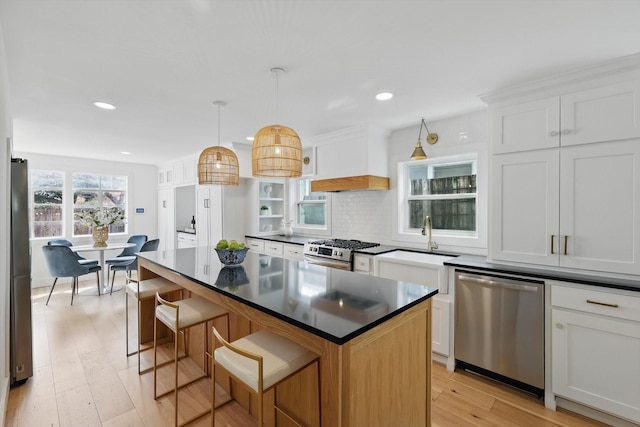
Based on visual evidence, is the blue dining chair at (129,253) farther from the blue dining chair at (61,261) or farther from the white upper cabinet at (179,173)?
the white upper cabinet at (179,173)

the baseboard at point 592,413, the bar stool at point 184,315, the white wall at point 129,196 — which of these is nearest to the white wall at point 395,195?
the baseboard at point 592,413

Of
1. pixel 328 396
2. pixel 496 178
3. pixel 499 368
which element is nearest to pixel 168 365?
pixel 328 396

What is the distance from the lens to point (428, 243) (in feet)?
11.1

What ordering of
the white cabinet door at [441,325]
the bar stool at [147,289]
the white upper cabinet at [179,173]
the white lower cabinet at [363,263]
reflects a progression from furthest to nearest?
the white upper cabinet at [179,173] → the white lower cabinet at [363,263] → the white cabinet door at [441,325] → the bar stool at [147,289]

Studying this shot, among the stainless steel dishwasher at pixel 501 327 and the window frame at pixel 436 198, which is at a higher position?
the window frame at pixel 436 198

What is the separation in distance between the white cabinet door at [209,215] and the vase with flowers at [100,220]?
4.82 feet

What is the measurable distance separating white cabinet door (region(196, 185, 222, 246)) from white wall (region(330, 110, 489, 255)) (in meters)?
1.86

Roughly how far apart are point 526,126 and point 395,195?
1603 mm

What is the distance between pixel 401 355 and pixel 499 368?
1.38 meters

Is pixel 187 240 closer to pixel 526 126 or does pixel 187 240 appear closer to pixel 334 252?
pixel 334 252

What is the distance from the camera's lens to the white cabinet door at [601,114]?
1.96m

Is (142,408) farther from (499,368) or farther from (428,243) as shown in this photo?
(428,243)

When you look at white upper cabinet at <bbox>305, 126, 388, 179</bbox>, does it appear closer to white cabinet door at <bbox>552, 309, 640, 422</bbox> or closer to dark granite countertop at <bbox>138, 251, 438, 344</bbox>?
dark granite countertop at <bbox>138, 251, 438, 344</bbox>

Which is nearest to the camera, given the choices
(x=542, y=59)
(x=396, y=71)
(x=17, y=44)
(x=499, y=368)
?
(x=17, y=44)
